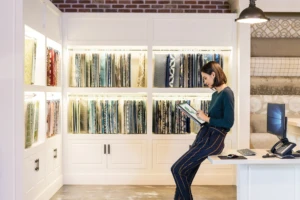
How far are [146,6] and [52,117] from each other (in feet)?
7.23

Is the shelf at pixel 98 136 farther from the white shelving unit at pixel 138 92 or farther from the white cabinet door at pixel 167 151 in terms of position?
the white cabinet door at pixel 167 151

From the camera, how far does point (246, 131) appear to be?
5684mm

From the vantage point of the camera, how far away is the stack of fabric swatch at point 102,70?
5.82m

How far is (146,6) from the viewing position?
20.0 feet

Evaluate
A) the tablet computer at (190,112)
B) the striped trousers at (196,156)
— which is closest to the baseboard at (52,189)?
the striped trousers at (196,156)

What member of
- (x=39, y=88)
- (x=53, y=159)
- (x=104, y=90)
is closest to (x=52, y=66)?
(x=39, y=88)

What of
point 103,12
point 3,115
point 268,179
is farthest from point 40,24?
point 268,179

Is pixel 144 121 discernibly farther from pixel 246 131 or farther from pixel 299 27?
pixel 299 27

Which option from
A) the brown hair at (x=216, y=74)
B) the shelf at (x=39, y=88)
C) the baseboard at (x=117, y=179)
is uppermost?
the brown hair at (x=216, y=74)

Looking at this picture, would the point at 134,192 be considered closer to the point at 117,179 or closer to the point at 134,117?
the point at 117,179

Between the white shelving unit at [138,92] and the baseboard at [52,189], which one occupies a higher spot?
the white shelving unit at [138,92]

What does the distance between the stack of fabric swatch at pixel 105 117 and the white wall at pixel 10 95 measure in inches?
135

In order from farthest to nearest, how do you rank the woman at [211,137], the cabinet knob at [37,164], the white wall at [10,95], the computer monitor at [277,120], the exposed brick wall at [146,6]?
the exposed brick wall at [146,6]
the cabinet knob at [37,164]
the woman at [211,137]
the computer monitor at [277,120]
the white wall at [10,95]

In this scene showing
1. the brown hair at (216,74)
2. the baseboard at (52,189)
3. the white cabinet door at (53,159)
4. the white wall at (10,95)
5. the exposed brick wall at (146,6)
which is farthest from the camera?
the exposed brick wall at (146,6)
